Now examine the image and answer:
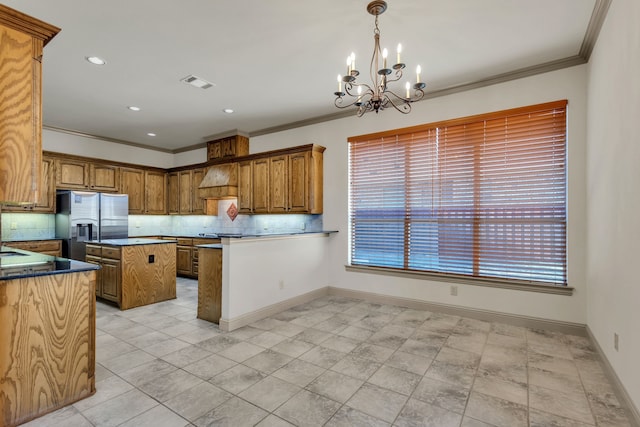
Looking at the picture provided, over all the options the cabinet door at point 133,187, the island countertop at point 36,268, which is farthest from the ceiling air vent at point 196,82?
the cabinet door at point 133,187

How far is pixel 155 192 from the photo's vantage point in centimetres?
710

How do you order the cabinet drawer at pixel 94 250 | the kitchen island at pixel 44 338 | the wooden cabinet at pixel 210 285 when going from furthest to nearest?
1. the cabinet drawer at pixel 94 250
2. the wooden cabinet at pixel 210 285
3. the kitchen island at pixel 44 338

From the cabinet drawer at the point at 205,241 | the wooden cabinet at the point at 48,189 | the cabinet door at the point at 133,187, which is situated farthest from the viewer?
the cabinet door at the point at 133,187

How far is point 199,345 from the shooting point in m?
3.05

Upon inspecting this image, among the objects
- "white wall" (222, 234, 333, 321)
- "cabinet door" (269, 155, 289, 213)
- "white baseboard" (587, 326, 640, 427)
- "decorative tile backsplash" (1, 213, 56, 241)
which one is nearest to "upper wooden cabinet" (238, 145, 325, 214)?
"cabinet door" (269, 155, 289, 213)

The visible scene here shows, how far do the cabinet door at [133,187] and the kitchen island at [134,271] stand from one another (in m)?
1.99

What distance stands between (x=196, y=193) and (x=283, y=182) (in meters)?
2.60

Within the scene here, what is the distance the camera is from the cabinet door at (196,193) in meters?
6.74

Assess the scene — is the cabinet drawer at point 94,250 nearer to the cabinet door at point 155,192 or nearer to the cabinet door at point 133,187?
the cabinet door at point 133,187

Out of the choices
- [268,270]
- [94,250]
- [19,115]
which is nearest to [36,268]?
[19,115]

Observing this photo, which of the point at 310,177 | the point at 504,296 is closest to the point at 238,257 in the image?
the point at 310,177

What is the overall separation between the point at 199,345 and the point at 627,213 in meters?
3.66

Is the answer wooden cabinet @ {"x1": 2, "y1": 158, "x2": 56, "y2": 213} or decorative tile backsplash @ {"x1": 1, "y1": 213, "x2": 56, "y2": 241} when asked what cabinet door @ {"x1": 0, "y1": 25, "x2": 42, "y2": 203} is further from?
decorative tile backsplash @ {"x1": 1, "y1": 213, "x2": 56, "y2": 241}

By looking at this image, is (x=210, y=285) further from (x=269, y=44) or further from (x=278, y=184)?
(x=269, y=44)
